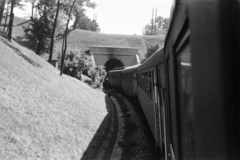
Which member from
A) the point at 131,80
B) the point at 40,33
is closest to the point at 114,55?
the point at 40,33

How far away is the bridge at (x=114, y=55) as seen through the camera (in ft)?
155

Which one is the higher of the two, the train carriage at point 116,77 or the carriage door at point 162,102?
the carriage door at point 162,102

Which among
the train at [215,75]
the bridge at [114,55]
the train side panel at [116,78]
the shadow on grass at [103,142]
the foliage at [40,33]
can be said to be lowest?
the shadow on grass at [103,142]

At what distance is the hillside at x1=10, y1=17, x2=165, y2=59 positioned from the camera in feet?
159

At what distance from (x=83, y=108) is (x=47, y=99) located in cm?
245

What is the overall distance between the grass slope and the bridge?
3408 cm

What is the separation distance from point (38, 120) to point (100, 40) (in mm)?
48525

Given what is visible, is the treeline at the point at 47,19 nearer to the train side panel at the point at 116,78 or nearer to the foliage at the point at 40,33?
the foliage at the point at 40,33

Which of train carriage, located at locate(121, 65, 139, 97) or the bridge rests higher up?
the bridge

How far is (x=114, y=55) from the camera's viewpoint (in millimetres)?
49062

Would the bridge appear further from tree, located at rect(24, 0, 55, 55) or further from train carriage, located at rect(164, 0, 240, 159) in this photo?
train carriage, located at rect(164, 0, 240, 159)

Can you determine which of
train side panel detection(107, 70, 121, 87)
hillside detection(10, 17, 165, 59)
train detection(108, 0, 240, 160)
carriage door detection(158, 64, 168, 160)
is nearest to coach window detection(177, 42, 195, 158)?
train detection(108, 0, 240, 160)

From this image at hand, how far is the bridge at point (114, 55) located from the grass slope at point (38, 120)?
3408 centimetres

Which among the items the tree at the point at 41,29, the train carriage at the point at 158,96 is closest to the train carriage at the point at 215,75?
the train carriage at the point at 158,96
